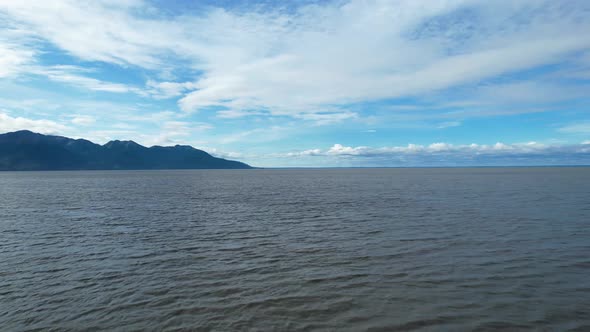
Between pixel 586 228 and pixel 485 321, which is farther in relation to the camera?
pixel 586 228

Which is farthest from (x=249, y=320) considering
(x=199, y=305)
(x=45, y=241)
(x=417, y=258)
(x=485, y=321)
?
(x=45, y=241)

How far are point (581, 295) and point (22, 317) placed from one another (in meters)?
27.1

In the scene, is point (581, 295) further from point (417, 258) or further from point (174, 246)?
point (174, 246)

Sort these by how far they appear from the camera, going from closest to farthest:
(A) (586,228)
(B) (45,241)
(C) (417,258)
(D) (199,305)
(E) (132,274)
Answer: (D) (199,305), (E) (132,274), (C) (417,258), (B) (45,241), (A) (586,228)

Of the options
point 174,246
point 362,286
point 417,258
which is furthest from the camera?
point 174,246

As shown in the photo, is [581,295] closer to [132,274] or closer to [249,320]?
[249,320]

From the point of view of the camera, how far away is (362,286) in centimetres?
1772

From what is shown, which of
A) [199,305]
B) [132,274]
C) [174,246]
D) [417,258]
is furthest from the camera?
[174,246]

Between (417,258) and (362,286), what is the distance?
680 cm

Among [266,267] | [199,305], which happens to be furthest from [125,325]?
[266,267]

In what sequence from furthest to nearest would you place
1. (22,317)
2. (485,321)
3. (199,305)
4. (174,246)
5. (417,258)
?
1. (174,246)
2. (417,258)
3. (199,305)
4. (22,317)
5. (485,321)

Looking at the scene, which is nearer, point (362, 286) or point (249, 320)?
point (249, 320)

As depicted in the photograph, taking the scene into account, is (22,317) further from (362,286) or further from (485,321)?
(485,321)

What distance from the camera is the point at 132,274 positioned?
66.9 feet
